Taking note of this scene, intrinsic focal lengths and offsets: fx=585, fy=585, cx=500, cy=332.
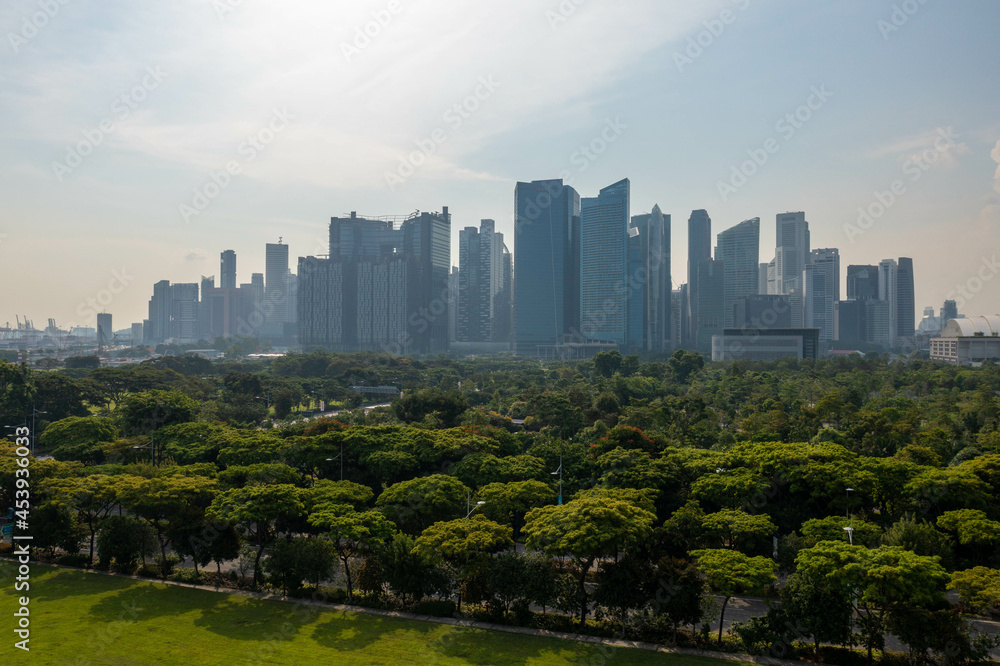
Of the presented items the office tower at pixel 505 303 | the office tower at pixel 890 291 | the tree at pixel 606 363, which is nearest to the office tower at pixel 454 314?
the office tower at pixel 505 303

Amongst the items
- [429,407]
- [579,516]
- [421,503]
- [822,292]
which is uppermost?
[822,292]

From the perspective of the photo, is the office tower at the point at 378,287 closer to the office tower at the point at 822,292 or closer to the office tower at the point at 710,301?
the office tower at the point at 710,301

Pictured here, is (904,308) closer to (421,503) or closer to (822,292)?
(822,292)

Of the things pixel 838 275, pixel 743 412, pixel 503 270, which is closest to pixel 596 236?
pixel 503 270

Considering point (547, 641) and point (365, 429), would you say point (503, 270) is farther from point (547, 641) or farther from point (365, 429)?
point (547, 641)

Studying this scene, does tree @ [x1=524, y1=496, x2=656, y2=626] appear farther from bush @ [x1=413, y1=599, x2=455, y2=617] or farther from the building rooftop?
the building rooftop

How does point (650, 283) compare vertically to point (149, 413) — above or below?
above

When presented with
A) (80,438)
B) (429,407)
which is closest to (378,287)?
(429,407)
